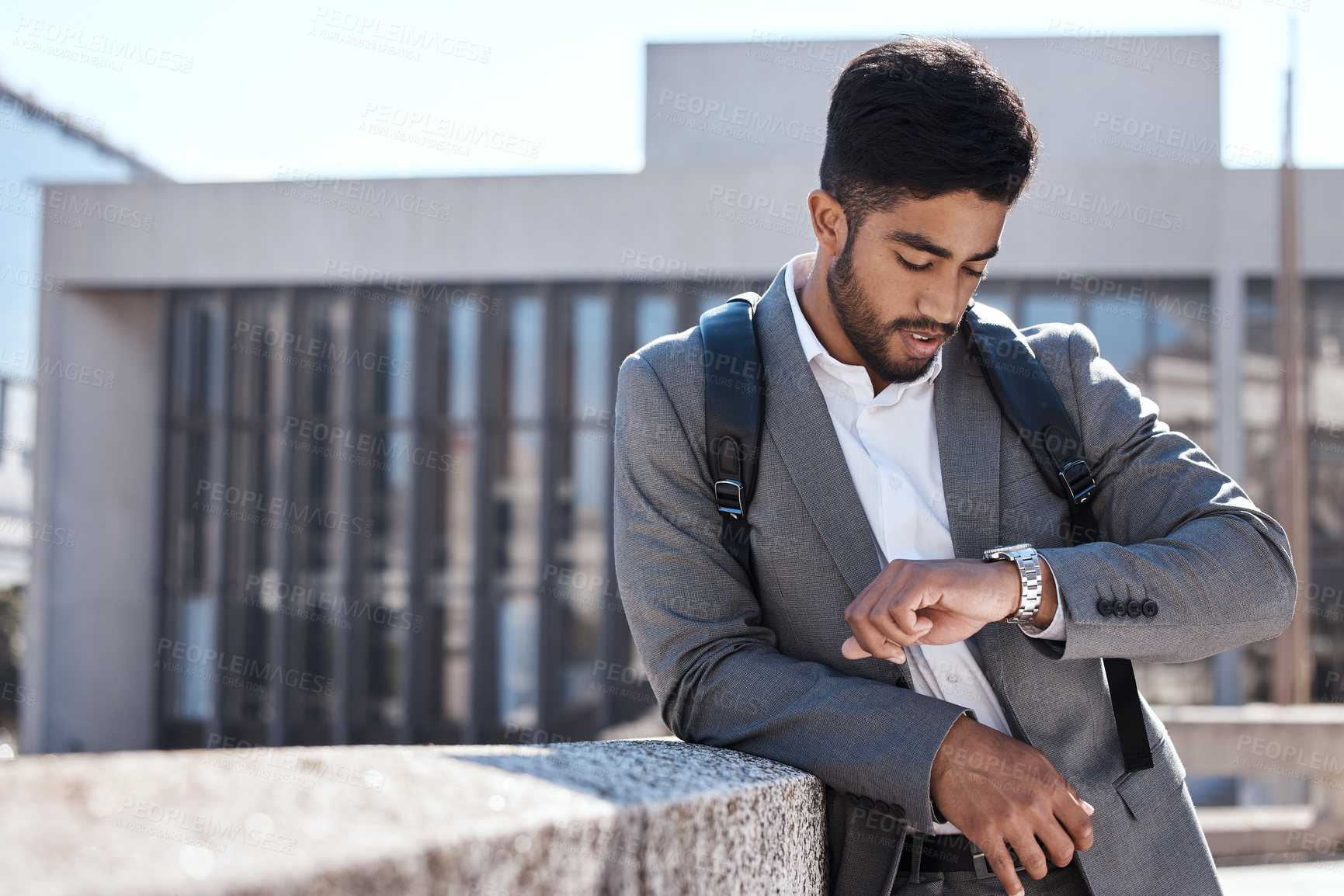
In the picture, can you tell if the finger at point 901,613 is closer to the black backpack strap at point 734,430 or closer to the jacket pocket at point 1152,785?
the black backpack strap at point 734,430

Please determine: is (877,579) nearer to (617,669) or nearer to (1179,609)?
(1179,609)

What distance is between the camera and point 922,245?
182cm

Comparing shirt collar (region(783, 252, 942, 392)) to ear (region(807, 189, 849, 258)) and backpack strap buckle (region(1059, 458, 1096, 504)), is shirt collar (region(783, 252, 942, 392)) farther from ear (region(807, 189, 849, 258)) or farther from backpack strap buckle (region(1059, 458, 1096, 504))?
backpack strap buckle (region(1059, 458, 1096, 504))

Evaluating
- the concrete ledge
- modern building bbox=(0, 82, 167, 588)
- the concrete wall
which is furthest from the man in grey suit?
modern building bbox=(0, 82, 167, 588)

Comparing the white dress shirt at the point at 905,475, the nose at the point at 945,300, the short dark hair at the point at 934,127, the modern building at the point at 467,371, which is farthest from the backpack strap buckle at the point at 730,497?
the modern building at the point at 467,371

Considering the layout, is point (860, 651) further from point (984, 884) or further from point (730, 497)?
point (984, 884)

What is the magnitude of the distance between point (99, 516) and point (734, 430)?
14.9 metres

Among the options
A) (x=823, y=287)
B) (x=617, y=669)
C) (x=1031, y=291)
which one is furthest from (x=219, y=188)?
(x=823, y=287)

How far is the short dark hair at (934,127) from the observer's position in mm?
1763

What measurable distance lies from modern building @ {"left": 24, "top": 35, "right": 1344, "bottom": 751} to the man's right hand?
11207 mm

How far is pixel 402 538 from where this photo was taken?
13617 millimetres

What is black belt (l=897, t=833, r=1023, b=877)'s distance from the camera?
1573 mm

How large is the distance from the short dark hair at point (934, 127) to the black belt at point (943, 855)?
1040 millimetres

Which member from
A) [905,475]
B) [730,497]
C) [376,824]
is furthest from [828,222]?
[376,824]
